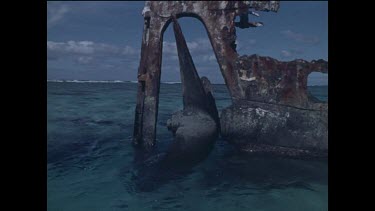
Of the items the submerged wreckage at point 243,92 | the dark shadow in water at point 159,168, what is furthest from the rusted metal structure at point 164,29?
the dark shadow in water at point 159,168

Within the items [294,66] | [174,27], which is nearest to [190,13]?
[174,27]

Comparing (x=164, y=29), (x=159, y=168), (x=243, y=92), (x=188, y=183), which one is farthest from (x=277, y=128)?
(x=164, y=29)

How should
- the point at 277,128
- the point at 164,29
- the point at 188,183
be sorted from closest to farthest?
1. the point at 188,183
2. the point at 277,128
3. the point at 164,29

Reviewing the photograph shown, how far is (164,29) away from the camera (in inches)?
250

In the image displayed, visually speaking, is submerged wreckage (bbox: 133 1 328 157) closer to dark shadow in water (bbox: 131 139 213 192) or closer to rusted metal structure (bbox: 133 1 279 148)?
rusted metal structure (bbox: 133 1 279 148)

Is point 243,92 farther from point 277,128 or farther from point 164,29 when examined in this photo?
point 164,29

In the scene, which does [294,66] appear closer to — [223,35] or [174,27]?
Answer: [223,35]

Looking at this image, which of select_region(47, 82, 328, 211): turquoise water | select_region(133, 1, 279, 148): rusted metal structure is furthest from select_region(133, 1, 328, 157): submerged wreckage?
select_region(47, 82, 328, 211): turquoise water

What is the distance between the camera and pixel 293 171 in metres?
5.88

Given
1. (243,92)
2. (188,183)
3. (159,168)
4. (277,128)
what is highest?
(243,92)

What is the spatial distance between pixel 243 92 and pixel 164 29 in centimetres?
212

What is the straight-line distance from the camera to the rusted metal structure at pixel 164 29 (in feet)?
19.4

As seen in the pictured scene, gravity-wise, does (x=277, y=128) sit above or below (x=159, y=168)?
above
